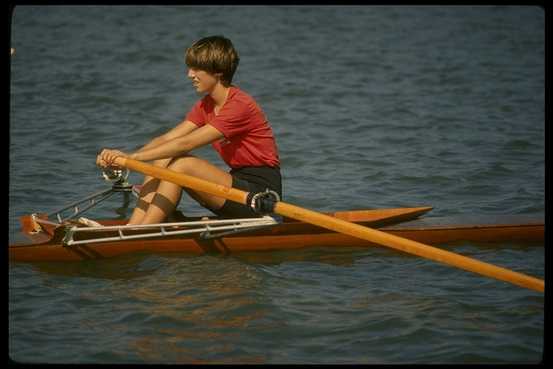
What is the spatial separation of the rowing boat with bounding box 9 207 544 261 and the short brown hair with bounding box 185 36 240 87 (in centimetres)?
111

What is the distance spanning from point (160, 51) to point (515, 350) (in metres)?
11.9

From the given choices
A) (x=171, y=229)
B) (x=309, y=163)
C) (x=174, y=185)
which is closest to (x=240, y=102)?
(x=174, y=185)

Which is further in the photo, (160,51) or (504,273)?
(160,51)

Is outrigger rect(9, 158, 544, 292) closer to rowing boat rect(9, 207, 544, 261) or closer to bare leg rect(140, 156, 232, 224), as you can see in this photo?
rowing boat rect(9, 207, 544, 261)

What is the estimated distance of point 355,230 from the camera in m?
6.10

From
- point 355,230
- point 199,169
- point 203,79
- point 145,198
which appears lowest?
point 355,230

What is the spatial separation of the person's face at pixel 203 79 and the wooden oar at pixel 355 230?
31.3 inches

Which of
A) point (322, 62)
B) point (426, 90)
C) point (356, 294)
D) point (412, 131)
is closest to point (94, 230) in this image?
point (356, 294)

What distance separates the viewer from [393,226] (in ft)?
23.9

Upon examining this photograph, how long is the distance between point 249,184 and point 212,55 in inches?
38.7

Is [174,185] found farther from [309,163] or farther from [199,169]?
[309,163]

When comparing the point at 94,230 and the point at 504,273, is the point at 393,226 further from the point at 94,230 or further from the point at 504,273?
the point at 94,230

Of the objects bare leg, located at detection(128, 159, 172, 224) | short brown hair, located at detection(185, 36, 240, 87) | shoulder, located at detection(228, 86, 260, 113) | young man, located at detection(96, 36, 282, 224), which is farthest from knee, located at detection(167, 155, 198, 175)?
short brown hair, located at detection(185, 36, 240, 87)

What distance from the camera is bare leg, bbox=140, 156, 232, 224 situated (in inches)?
264
